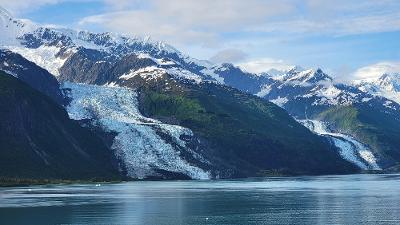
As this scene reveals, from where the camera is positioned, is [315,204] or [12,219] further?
[315,204]

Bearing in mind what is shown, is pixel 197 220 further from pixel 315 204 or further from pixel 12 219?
pixel 315 204

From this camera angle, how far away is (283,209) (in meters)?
176

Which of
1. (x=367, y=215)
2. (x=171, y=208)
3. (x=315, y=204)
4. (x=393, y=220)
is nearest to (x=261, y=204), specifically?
(x=315, y=204)

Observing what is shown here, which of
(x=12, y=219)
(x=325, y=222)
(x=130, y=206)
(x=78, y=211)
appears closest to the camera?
(x=325, y=222)

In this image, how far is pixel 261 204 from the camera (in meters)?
193

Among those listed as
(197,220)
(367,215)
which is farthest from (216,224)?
(367,215)

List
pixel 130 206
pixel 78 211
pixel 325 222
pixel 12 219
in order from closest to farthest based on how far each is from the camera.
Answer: pixel 325 222 < pixel 12 219 < pixel 78 211 < pixel 130 206

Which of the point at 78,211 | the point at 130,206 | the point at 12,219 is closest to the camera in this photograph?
the point at 12,219

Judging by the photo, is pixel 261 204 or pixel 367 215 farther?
pixel 261 204

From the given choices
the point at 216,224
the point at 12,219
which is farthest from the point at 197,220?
the point at 12,219

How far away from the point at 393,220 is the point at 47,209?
78037mm

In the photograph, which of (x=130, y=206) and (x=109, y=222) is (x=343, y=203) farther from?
(x=109, y=222)

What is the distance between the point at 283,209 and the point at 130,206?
122 ft

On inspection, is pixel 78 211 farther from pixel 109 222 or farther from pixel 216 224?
pixel 216 224
